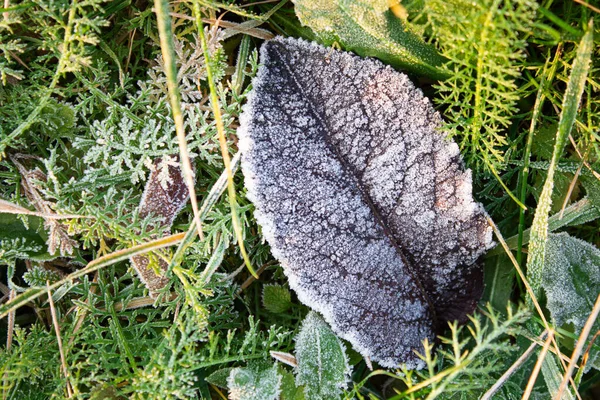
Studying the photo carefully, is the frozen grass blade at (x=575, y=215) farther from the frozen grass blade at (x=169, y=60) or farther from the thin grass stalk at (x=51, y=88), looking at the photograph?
the thin grass stalk at (x=51, y=88)

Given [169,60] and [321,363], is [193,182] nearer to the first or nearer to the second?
[169,60]

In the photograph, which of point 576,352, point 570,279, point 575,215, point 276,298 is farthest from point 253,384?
point 575,215

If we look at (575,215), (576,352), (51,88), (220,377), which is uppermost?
(51,88)

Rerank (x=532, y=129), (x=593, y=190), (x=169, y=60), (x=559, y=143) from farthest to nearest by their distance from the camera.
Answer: (x=593, y=190), (x=532, y=129), (x=559, y=143), (x=169, y=60)

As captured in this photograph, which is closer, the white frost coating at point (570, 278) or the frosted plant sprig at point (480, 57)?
the frosted plant sprig at point (480, 57)

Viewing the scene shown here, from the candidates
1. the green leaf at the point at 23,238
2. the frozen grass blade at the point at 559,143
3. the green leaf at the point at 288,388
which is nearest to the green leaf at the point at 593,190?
the frozen grass blade at the point at 559,143

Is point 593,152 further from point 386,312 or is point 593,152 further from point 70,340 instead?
Answer: point 70,340
